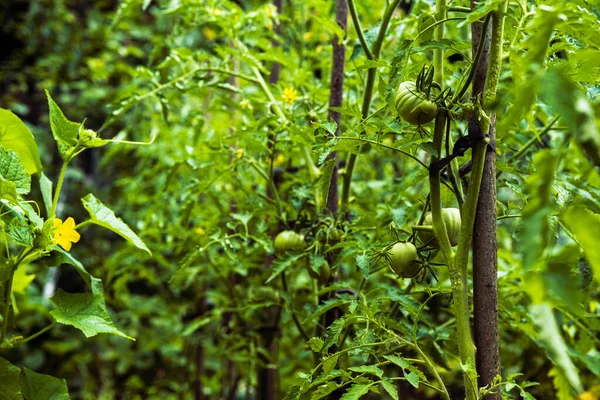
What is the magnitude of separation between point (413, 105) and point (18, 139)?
0.51 m

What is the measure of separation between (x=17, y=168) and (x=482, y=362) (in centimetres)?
57

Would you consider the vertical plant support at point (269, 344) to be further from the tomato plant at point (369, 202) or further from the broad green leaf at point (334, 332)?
the broad green leaf at point (334, 332)

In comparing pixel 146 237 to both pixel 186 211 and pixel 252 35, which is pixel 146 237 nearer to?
pixel 186 211

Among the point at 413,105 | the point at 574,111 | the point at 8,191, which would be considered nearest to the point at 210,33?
the point at 8,191

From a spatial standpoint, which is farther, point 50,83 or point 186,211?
point 50,83

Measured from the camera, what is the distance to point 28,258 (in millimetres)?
705

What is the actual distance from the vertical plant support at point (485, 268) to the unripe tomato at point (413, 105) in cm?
6

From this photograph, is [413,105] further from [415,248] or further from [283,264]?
[283,264]

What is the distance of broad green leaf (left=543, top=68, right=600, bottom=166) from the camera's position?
32 centimetres

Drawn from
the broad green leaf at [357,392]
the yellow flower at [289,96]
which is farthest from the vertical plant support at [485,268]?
the yellow flower at [289,96]

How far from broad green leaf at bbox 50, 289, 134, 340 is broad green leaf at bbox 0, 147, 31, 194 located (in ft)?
0.48

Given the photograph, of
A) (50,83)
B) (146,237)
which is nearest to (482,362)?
(146,237)

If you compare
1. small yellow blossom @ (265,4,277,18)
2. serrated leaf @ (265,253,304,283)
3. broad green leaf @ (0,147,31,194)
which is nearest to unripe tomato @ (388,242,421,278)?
serrated leaf @ (265,253,304,283)

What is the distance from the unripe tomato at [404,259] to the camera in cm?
61
